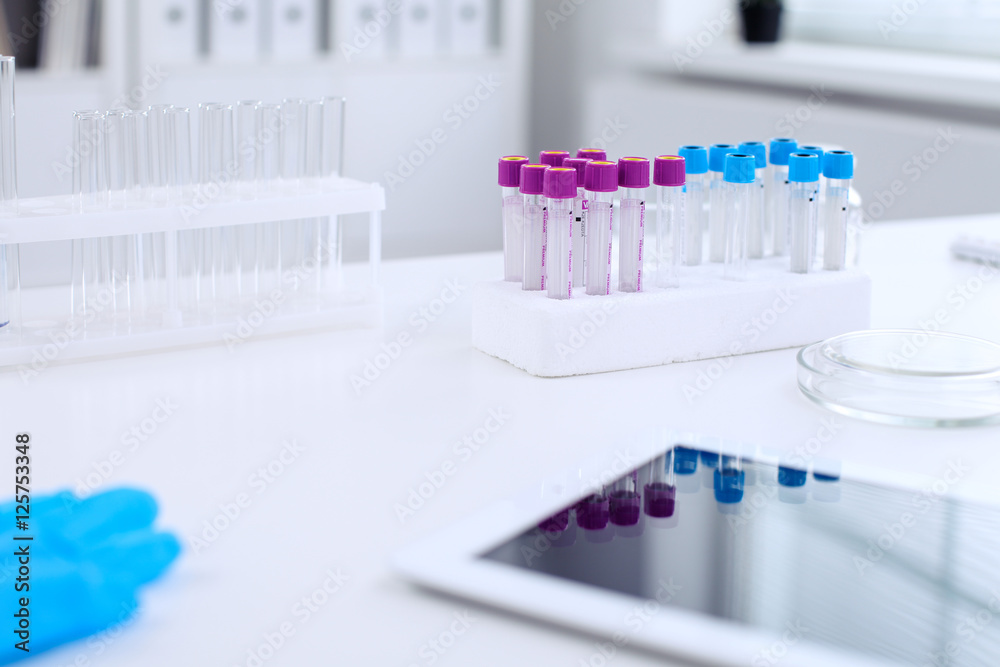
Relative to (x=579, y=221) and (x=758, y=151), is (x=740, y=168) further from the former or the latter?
(x=579, y=221)


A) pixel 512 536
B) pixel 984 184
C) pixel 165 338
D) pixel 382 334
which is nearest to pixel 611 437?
pixel 512 536

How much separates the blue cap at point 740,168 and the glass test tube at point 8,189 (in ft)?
2.40

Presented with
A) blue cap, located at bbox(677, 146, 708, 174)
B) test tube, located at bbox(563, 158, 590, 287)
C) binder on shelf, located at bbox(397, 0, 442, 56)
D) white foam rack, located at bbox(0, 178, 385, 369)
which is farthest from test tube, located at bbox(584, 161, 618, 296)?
binder on shelf, located at bbox(397, 0, 442, 56)

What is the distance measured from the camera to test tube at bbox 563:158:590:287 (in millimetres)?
1110

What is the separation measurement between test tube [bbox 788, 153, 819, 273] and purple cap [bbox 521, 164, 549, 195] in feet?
0.95

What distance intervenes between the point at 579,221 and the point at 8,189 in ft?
1.85

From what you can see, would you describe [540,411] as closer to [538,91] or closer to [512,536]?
[512,536]

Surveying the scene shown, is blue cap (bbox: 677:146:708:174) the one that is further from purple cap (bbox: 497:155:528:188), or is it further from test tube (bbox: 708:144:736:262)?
purple cap (bbox: 497:155:528:188)

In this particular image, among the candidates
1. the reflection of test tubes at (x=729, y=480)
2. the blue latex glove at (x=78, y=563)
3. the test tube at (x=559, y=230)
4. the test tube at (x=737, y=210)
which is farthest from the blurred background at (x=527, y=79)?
the blue latex glove at (x=78, y=563)

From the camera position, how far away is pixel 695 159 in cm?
120

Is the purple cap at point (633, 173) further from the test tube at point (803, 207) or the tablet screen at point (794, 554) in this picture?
the tablet screen at point (794, 554)

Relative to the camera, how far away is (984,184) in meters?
2.58

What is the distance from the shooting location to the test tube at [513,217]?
3.75ft

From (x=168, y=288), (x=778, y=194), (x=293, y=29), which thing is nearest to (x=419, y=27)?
(x=293, y=29)
